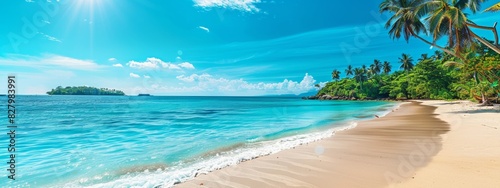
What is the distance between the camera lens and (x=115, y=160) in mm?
8391

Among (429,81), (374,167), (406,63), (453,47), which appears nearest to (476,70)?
(453,47)

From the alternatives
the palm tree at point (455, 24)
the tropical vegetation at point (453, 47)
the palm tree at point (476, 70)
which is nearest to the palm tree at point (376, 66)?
the tropical vegetation at point (453, 47)

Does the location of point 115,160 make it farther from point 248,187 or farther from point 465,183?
point 465,183

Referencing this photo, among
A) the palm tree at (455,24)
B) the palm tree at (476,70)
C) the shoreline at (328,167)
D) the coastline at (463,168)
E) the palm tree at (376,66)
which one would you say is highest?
the palm tree at (376,66)

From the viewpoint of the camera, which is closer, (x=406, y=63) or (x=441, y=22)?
(x=441, y=22)

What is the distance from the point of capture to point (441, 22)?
17375 mm

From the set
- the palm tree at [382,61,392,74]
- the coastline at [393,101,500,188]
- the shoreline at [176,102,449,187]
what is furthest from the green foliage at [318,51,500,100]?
the shoreline at [176,102,449,187]

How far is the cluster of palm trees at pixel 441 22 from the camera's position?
14586 millimetres

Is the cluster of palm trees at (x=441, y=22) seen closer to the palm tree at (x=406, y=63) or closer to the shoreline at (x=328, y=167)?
the shoreline at (x=328, y=167)

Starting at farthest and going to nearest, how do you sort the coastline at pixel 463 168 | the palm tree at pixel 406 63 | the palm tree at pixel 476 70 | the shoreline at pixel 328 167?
the palm tree at pixel 406 63
the palm tree at pixel 476 70
the shoreline at pixel 328 167
the coastline at pixel 463 168

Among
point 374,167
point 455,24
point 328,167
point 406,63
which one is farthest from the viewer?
point 406,63

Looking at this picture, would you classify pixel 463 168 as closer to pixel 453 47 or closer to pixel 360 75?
pixel 453 47

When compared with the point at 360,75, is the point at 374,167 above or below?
below

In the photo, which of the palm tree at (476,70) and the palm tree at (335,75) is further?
the palm tree at (335,75)
